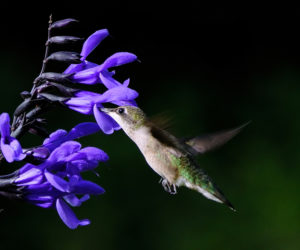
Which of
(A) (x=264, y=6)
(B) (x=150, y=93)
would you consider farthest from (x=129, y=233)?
(A) (x=264, y=6)

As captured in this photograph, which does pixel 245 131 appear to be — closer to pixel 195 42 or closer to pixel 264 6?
pixel 195 42

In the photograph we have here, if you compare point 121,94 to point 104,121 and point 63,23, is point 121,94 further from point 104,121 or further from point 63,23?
point 63,23

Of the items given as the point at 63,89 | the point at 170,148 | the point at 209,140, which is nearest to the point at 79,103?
the point at 63,89

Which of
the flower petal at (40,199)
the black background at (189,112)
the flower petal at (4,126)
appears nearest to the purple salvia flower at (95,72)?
the flower petal at (4,126)

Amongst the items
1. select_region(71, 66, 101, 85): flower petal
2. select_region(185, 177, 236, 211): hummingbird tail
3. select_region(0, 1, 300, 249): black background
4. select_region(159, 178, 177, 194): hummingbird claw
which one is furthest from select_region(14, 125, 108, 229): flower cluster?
select_region(0, 1, 300, 249): black background

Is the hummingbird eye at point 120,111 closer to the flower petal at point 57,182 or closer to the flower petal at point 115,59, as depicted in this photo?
the flower petal at point 115,59

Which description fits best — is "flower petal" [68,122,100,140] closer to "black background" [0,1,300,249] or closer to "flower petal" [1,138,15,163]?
"flower petal" [1,138,15,163]
